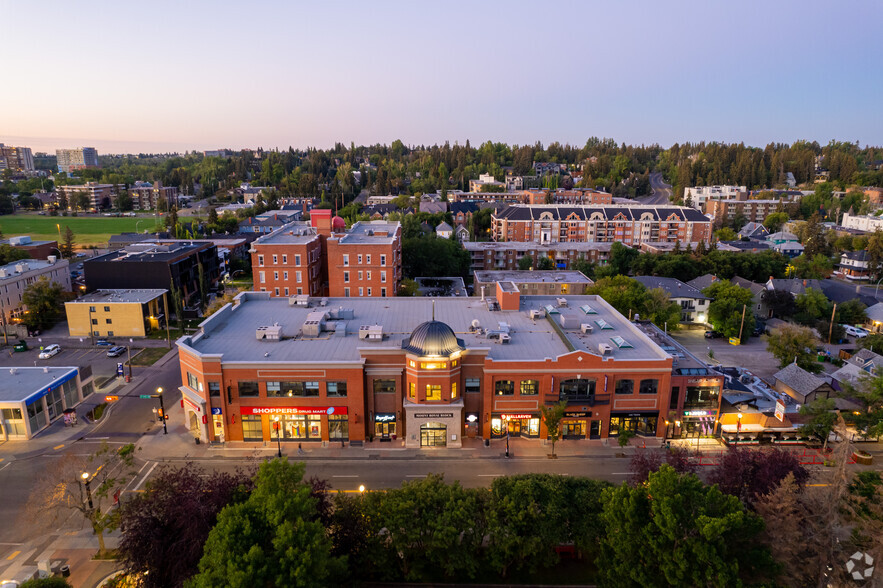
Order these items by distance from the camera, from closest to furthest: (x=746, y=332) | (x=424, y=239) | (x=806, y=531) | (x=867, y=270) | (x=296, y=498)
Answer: (x=296, y=498), (x=806, y=531), (x=746, y=332), (x=424, y=239), (x=867, y=270)

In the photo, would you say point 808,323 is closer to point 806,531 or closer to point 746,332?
point 746,332

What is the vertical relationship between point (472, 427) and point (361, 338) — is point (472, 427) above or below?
below

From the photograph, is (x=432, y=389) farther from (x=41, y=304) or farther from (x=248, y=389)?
(x=41, y=304)

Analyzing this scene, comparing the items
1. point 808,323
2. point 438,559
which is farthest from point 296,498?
point 808,323

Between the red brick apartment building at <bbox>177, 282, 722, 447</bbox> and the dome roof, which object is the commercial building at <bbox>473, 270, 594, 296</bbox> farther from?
the dome roof


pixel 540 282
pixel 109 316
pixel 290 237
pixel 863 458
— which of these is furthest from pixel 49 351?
pixel 863 458

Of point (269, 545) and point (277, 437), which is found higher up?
point (269, 545)
